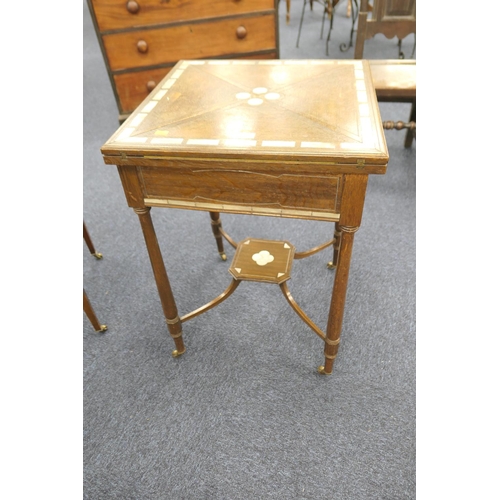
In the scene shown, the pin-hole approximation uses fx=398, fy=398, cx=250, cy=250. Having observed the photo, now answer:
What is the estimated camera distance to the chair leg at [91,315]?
1602 millimetres

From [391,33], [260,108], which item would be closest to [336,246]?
[260,108]

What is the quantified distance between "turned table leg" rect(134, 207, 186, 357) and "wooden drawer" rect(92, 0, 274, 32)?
187cm

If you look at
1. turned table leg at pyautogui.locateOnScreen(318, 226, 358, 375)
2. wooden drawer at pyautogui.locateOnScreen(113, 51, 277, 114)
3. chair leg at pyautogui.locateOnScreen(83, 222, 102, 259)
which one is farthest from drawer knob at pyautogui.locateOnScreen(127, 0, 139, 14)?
turned table leg at pyautogui.locateOnScreen(318, 226, 358, 375)

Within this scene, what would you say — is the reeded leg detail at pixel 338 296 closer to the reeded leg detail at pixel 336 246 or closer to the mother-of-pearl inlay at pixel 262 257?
the mother-of-pearl inlay at pixel 262 257

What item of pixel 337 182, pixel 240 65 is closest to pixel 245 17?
pixel 240 65

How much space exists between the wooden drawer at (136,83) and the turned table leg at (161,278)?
1.88m

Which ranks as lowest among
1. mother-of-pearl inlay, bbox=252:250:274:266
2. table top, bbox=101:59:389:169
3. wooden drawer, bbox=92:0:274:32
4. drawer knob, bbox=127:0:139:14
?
mother-of-pearl inlay, bbox=252:250:274:266

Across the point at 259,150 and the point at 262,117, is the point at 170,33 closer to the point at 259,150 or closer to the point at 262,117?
the point at 262,117

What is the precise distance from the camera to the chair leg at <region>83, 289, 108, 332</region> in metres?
1.60

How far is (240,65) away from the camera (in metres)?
1.51

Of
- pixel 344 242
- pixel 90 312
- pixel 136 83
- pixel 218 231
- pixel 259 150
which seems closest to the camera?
pixel 259 150

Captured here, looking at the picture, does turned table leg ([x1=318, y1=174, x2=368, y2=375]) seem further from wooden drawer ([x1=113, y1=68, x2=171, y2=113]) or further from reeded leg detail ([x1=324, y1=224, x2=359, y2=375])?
wooden drawer ([x1=113, y1=68, x2=171, y2=113])

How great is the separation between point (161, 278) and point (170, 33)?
6.36ft

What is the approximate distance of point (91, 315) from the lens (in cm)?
166
